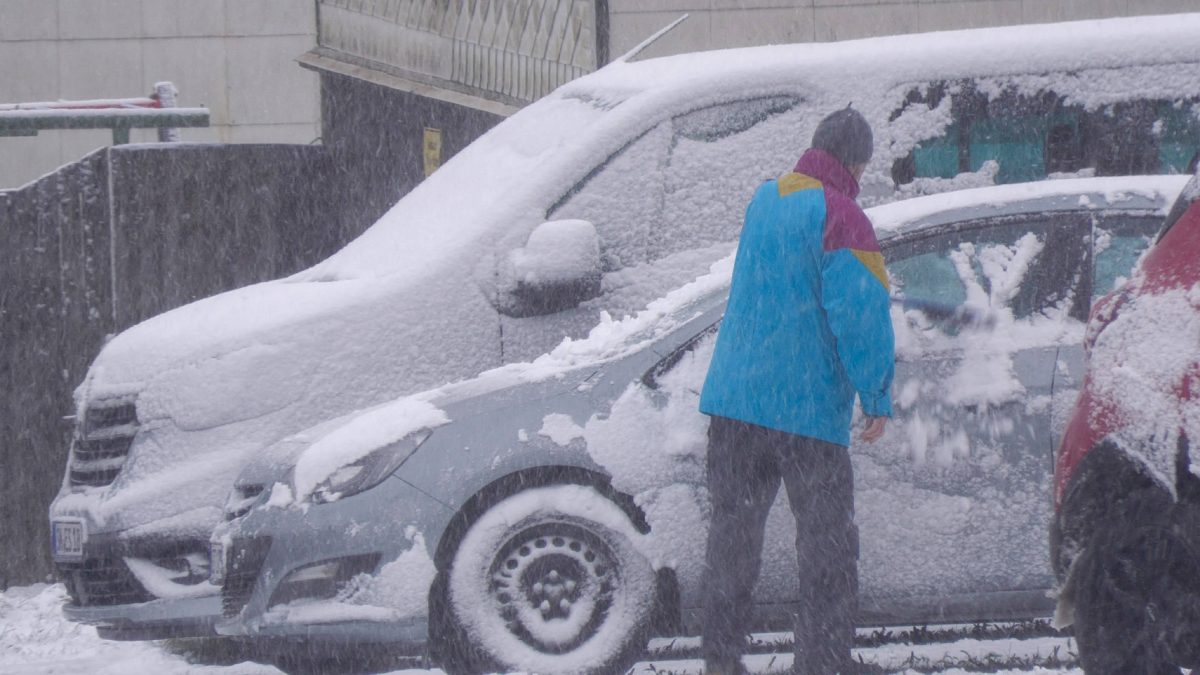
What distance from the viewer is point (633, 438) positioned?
533 centimetres

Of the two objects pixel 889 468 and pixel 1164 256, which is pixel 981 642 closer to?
pixel 889 468

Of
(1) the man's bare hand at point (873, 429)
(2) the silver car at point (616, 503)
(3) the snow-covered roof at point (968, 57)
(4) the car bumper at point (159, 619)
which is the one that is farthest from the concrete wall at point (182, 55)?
(1) the man's bare hand at point (873, 429)

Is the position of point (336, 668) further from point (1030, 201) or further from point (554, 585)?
point (1030, 201)

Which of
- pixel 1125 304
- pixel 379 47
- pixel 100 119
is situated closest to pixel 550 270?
pixel 1125 304

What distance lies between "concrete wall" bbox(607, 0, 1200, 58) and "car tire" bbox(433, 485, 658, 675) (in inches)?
326

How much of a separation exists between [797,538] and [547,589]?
0.80 metres

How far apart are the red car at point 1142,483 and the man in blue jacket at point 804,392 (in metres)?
1.13

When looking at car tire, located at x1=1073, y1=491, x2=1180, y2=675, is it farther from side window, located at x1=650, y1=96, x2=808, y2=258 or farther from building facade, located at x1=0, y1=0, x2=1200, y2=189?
building facade, located at x1=0, y1=0, x2=1200, y2=189

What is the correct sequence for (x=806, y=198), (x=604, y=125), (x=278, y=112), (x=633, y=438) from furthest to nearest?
1. (x=278, y=112)
2. (x=604, y=125)
3. (x=633, y=438)
4. (x=806, y=198)

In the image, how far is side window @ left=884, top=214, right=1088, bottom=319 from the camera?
18.1 ft

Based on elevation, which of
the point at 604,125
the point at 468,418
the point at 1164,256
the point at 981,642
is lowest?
the point at 981,642

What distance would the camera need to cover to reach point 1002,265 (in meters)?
5.59

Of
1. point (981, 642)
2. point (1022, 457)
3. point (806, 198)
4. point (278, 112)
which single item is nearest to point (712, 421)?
point (806, 198)

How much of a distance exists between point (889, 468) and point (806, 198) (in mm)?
952
